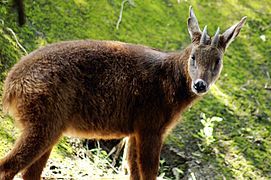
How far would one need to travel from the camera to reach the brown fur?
549cm

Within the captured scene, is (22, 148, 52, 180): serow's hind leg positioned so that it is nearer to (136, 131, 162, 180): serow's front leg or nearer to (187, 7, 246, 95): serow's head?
(136, 131, 162, 180): serow's front leg

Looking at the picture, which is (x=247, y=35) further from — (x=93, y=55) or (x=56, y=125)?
(x=56, y=125)

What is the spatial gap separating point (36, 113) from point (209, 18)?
222 inches

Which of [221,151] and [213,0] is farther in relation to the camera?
[213,0]

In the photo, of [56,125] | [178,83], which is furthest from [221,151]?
[56,125]

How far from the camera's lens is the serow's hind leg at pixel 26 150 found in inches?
212

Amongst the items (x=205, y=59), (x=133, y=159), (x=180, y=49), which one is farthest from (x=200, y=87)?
(x=180, y=49)

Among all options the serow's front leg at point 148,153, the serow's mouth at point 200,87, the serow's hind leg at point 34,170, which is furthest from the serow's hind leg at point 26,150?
the serow's mouth at point 200,87

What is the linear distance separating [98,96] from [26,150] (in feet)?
3.38

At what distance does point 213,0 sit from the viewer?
35.2 ft

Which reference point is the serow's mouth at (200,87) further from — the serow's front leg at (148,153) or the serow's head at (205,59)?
the serow's front leg at (148,153)

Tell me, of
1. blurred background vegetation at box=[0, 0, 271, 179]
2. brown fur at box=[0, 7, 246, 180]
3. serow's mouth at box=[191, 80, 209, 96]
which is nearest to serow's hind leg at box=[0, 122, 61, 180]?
brown fur at box=[0, 7, 246, 180]

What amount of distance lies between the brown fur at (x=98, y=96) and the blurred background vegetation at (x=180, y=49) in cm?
125

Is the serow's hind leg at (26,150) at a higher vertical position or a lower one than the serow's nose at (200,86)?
lower
